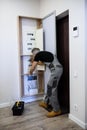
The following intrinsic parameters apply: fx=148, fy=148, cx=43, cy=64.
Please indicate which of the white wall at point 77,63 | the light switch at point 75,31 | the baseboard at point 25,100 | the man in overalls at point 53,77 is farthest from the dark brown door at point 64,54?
the baseboard at point 25,100

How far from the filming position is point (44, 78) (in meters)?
4.13

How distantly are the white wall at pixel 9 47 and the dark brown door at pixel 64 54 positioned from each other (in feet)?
→ 3.52

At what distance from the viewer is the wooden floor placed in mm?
2721

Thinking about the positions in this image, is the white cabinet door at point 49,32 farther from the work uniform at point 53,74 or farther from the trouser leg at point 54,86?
the trouser leg at point 54,86

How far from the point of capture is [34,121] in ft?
9.73

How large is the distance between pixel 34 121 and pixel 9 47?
75.8 inches

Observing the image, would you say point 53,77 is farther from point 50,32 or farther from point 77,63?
point 50,32

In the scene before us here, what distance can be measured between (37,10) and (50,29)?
3.07 feet

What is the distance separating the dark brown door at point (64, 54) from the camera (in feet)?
11.2

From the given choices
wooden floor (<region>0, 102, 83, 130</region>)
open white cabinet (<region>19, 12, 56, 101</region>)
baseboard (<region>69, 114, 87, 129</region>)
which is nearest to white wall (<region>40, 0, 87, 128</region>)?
baseboard (<region>69, 114, 87, 129</region>)

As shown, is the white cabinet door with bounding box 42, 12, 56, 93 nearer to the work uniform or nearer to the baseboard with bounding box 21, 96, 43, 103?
the work uniform

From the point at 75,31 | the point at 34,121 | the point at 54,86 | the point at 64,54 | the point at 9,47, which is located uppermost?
the point at 75,31

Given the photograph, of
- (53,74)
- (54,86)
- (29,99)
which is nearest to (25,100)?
(29,99)

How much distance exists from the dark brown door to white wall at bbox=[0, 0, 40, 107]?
3.52 feet
